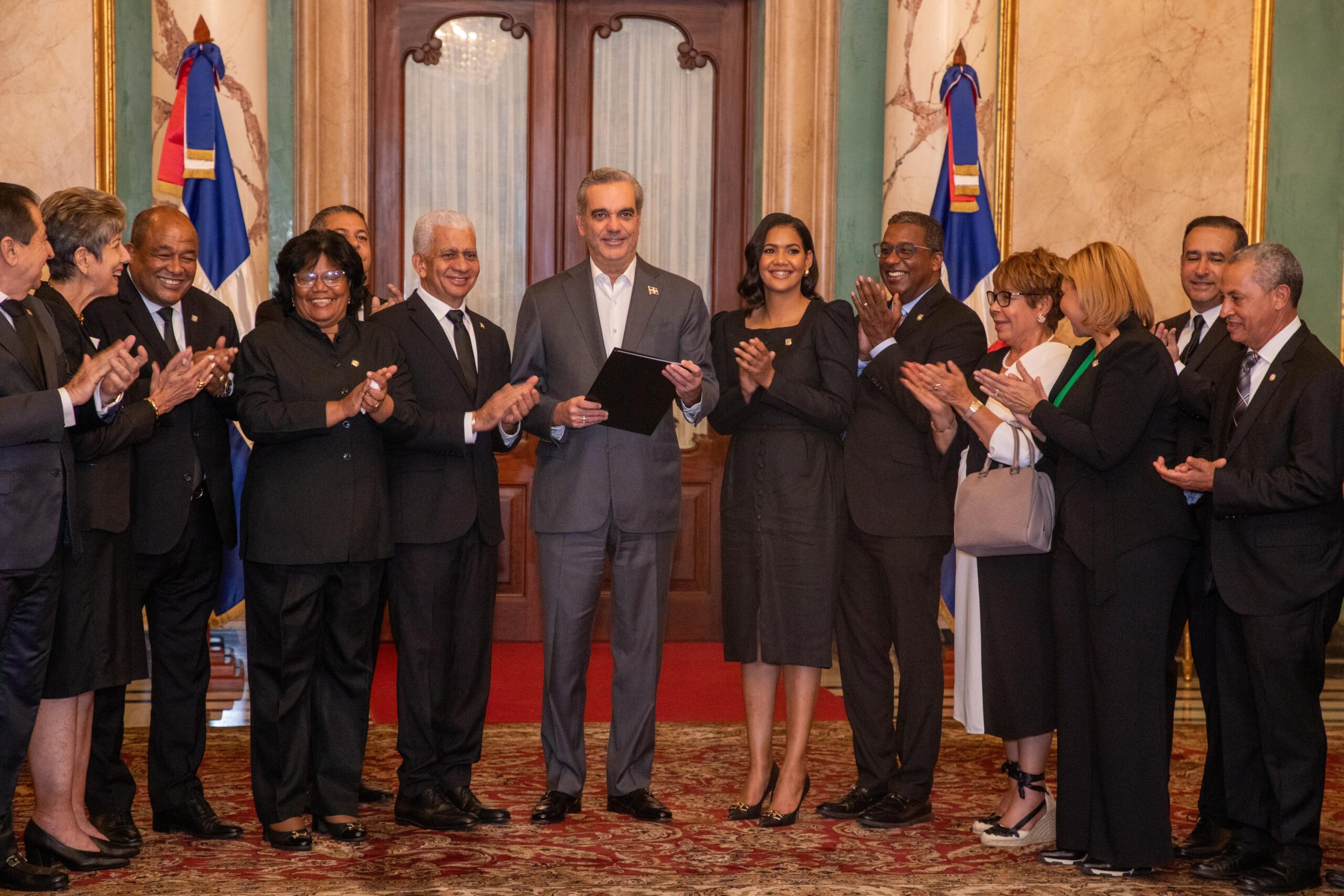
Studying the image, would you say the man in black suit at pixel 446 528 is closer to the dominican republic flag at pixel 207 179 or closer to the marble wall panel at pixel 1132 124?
the dominican republic flag at pixel 207 179

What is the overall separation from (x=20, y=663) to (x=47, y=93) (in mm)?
4386

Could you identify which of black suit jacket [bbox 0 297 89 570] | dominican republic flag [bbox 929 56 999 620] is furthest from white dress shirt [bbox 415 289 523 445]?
dominican republic flag [bbox 929 56 999 620]

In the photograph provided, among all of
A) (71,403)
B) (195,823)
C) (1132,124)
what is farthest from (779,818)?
(1132,124)

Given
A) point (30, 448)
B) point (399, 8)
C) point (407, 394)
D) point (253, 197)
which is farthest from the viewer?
point (399, 8)

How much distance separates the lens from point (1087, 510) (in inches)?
156

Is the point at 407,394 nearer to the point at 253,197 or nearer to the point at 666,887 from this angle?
the point at 666,887

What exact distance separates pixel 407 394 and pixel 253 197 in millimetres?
3093

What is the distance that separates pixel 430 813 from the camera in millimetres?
4379

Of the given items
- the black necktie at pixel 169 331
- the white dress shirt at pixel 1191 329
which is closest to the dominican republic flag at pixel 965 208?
the white dress shirt at pixel 1191 329

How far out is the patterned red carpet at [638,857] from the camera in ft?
12.4

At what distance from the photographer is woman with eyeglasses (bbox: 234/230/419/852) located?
4039 millimetres

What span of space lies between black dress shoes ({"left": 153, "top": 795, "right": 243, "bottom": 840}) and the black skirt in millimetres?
513

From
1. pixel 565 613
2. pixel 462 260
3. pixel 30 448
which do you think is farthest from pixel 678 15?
pixel 30 448

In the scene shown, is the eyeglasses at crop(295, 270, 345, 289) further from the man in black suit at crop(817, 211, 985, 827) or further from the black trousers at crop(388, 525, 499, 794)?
the man in black suit at crop(817, 211, 985, 827)
